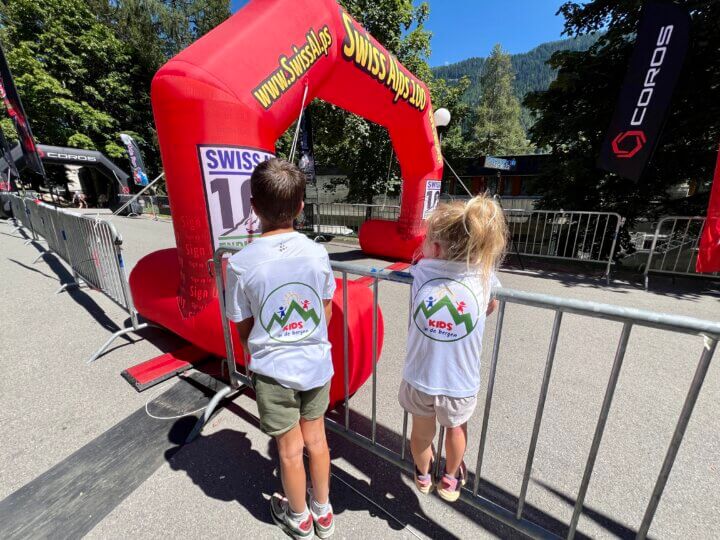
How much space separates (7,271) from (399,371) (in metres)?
8.36

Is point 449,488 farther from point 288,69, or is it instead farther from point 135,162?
point 135,162

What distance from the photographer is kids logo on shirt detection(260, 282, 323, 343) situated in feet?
4.78

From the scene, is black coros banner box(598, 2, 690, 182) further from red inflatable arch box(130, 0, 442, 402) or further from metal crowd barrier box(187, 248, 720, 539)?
metal crowd barrier box(187, 248, 720, 539)

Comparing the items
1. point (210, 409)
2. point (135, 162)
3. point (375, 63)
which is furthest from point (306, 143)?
point (135, 162)

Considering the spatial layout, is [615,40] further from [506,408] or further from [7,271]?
[7,271]

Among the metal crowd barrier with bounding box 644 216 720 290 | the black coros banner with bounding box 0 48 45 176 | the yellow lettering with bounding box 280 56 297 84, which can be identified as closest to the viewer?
the yellow lettering with bounding box 280 56 297 84

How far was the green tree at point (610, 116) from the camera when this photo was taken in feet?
21.3

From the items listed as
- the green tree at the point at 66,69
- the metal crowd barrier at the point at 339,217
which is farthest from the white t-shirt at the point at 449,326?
the green tree at the point at 66,69

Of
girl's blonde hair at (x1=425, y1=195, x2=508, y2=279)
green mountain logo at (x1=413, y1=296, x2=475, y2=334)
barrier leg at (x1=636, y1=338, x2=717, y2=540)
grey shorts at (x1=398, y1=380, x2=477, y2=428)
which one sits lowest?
grey shorts at (x1=398, y1=380, x2=477, y2=428)

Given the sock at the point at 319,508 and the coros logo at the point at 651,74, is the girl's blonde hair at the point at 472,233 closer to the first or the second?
the sock at the point at 319,508

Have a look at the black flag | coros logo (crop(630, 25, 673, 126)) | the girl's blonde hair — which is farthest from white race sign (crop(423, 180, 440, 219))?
the girl's blonde hair

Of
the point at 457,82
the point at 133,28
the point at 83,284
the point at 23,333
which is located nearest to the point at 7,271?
the point at 83,284

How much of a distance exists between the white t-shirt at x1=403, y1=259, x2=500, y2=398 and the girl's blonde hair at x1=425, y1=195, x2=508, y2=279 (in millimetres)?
52

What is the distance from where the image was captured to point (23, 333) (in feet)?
12.7
